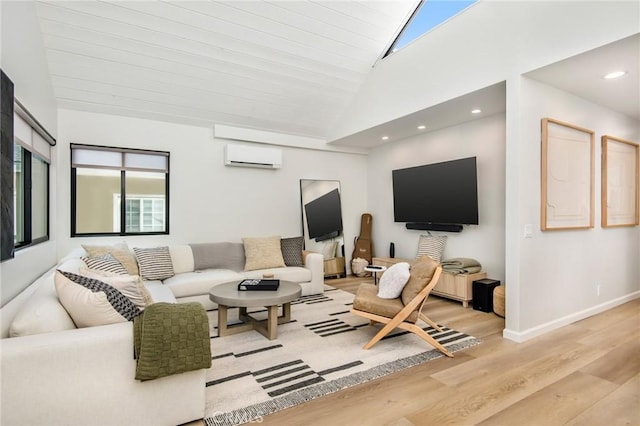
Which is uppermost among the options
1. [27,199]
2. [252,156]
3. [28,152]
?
[252,156]

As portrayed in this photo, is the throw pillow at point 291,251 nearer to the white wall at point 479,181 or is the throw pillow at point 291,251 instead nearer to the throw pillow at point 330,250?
the throw pillow at point 330,250

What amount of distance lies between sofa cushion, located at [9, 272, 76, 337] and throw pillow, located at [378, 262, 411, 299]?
8.00 feet

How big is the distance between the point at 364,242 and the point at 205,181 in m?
3.16

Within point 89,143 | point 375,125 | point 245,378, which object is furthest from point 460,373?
point 89,143

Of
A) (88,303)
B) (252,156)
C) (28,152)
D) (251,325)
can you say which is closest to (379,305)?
(251,325)

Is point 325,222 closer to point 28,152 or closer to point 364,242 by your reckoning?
point 364,242

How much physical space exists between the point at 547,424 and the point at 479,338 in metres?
1.34

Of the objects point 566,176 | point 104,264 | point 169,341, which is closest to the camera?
point 169,341

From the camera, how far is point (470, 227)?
4.94 m

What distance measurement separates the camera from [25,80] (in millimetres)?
2846

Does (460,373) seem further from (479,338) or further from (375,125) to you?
(375,125)

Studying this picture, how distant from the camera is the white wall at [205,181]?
14.6ft

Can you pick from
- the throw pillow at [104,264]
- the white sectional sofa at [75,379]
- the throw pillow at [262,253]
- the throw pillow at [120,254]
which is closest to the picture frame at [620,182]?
the throw pillow at [262,253]

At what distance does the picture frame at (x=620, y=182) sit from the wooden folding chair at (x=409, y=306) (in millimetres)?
2759
